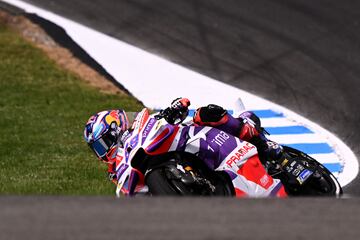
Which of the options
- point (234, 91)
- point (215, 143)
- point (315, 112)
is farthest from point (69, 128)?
point (215, 143)

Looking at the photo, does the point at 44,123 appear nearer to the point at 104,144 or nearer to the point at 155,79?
the point at 155,79

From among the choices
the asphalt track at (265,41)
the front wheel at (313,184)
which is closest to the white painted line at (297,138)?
the asphalt track at (265,41)

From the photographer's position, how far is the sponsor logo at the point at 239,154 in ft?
30.5

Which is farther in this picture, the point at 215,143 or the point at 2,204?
the point at 215,143

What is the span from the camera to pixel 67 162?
13148 mm

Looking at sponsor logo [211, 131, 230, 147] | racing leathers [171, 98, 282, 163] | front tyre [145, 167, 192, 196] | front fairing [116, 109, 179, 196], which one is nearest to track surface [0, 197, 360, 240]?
front tyre [145, 167, 192, 196]

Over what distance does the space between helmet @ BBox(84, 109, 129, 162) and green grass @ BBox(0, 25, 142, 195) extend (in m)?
1.79

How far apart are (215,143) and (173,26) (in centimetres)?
837

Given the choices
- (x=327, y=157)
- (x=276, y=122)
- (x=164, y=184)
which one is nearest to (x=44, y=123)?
(x=276, y=122)

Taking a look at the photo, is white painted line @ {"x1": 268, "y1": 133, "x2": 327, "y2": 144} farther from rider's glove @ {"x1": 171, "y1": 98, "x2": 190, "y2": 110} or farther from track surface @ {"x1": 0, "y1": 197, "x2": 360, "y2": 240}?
track surface @ {"x1": 0, "y1": 197, "x2": 360, "y2": 240}

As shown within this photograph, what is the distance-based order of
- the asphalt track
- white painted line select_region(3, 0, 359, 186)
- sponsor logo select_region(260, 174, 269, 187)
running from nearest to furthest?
sponsor logo select_region(260, 174, 269, 187) → the asphalt track → white painted line select_region(3, 0, 359, 186)

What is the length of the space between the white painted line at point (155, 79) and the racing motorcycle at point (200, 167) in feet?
11.8

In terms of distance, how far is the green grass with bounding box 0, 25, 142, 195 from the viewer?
1208 centimetres

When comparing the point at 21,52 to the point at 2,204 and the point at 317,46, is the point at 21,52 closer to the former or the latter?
the point at 317,46
